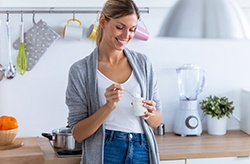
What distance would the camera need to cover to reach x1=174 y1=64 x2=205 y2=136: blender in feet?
8.81

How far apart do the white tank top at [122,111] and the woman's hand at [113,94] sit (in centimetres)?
10

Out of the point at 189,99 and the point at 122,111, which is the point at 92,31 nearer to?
the point at 189,99

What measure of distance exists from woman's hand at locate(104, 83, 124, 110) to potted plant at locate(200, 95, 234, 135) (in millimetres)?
1034

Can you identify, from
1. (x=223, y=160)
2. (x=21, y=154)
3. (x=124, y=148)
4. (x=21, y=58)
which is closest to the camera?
(x=124, y=148)

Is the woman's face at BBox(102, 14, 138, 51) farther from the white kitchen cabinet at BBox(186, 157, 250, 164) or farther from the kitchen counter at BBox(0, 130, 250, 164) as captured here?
the white kitchen cabinet at BBox(186, 157, 250, 164)

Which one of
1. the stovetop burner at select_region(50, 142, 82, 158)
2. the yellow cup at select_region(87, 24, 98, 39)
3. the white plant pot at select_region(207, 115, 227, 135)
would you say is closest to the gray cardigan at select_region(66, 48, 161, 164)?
the stovetop burner at select_region(50, 142, 82, 158)

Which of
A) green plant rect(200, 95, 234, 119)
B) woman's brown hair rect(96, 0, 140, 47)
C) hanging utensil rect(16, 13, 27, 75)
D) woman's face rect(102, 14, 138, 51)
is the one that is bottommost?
green plant rect(200, 95, 234, 119)

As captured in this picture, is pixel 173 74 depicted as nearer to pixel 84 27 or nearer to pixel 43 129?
pixel 84 27

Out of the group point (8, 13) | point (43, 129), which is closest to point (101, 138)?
point (43, 129)

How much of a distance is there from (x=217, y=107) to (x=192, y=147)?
1.33 feet

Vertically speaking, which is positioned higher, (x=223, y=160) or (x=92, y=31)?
(x=92, y=31)

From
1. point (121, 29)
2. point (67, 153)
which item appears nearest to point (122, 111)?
A: point (121, 29)

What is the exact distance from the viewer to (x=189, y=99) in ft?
8.99

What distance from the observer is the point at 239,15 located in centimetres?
107
